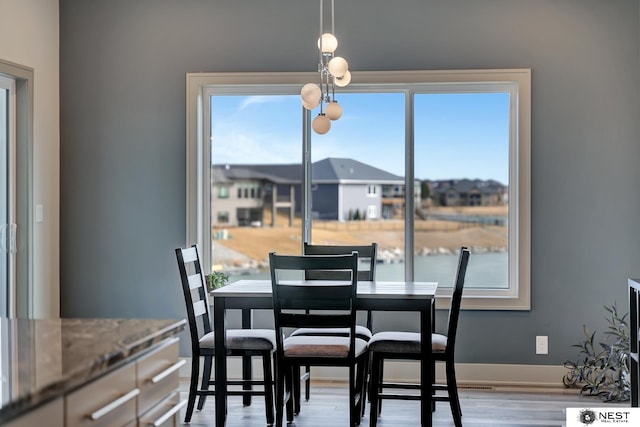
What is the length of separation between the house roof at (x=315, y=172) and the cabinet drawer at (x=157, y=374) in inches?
121

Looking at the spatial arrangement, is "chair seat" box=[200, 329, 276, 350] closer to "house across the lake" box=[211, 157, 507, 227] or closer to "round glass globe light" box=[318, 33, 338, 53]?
"house across the lake" box=[211, 157, 507, 227]

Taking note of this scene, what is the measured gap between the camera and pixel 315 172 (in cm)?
536

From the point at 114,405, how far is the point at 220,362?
85.7 inches

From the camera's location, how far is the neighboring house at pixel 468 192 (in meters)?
5.21

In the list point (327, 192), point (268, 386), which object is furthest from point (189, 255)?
point (327, 192)

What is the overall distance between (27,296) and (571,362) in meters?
3.60

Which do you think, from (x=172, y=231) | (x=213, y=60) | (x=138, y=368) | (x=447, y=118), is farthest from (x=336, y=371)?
(x=138, y=368)

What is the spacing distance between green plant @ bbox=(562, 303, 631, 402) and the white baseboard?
108 millimetres

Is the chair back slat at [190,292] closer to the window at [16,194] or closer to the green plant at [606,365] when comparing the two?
the window at [16,194]

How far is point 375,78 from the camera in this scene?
5.14m

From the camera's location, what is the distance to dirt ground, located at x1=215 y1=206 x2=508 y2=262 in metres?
5.23

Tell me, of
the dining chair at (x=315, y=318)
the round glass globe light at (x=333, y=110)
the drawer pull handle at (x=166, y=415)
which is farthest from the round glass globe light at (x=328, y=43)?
the drawer pull handle at (x=166, y=415)

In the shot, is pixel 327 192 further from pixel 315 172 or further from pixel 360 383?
pixel 360 383

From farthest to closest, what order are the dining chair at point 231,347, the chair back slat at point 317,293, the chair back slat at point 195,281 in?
the chair back slat at point 195,281 < the dining chair at point 231,347 < the chair back slat at point 317,293
